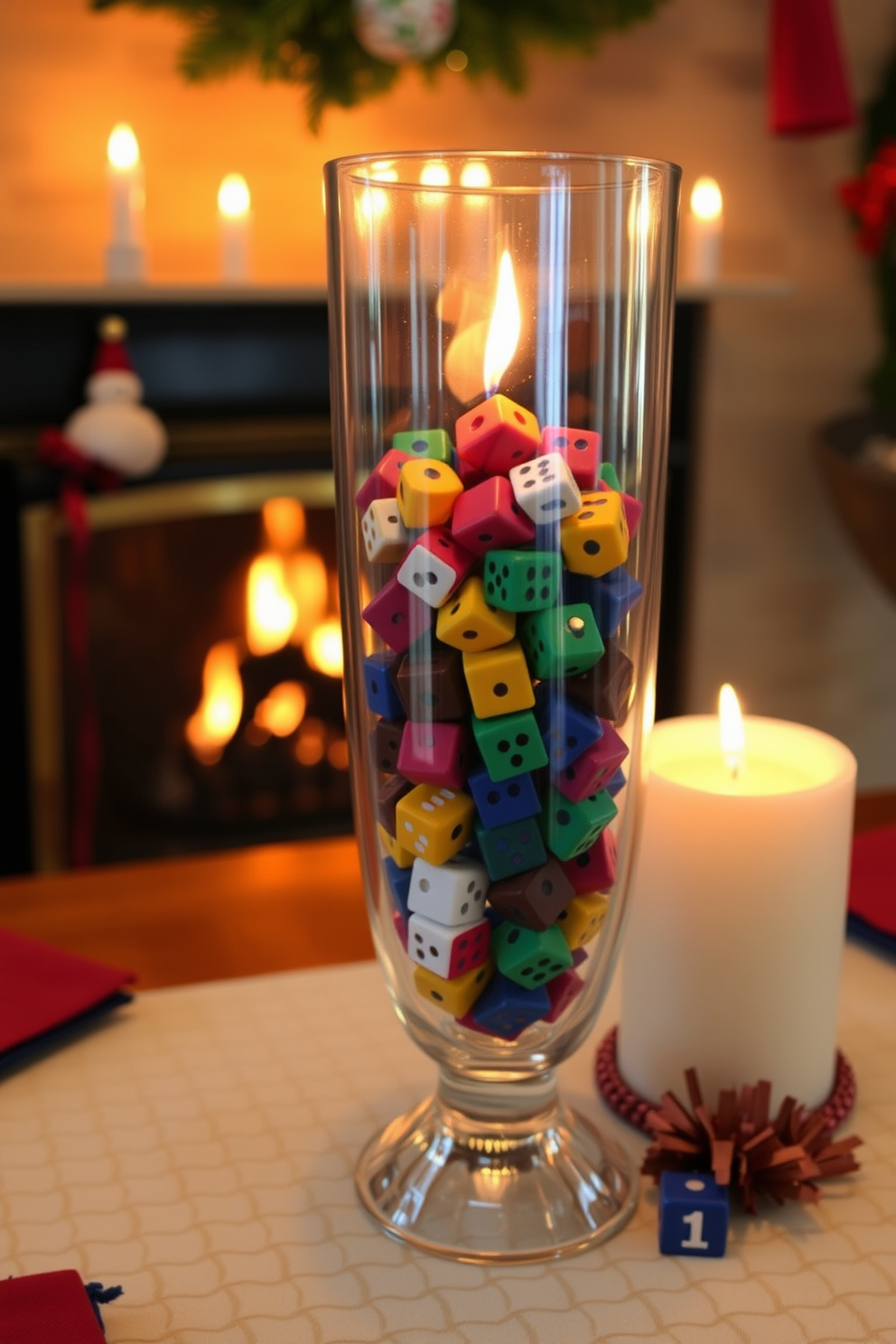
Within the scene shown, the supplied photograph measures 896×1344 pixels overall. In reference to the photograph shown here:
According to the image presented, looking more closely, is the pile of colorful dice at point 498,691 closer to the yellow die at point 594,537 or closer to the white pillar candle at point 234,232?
the yellow die at point 594,537

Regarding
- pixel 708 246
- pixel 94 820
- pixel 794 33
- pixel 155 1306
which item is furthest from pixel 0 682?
pixel 155 1306

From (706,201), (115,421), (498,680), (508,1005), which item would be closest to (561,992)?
(508,1005)

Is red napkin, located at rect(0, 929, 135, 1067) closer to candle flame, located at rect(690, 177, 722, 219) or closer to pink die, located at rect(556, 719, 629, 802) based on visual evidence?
pink die, located at rect(556, 719, 629, 802)

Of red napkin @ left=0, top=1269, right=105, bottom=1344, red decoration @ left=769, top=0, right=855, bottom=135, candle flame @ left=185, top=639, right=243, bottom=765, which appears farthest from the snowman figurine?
red napkin @ left=0, top=1269, right=105, bottom=1344

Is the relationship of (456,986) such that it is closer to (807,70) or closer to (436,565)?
(436,565)

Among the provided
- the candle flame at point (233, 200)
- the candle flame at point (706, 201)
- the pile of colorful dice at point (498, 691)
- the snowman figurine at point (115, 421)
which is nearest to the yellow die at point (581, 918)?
the pile of colorful dice at point (498, 691)

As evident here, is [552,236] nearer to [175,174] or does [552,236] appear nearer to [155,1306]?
[155,1306]
